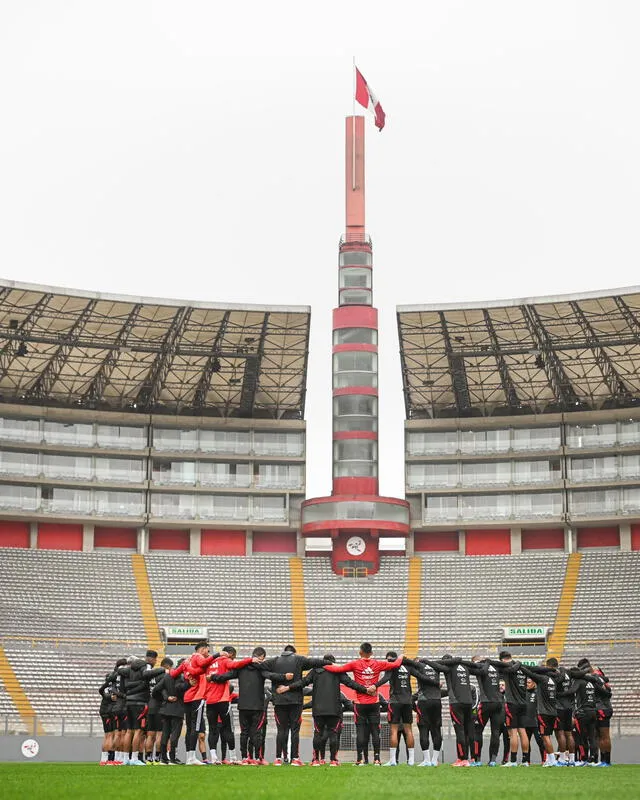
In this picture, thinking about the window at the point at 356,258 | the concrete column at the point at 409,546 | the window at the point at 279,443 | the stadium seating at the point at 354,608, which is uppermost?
the window at the point at 356,258

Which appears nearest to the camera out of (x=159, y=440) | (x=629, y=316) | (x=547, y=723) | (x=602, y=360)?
(x=547, y=723)

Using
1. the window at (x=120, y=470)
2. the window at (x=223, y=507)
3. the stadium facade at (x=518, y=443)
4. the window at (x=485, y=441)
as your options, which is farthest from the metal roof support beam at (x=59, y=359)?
the window at (x=485, y=441)

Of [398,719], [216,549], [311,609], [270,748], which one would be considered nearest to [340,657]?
[311,609]

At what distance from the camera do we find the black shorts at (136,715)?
2502 centimetres

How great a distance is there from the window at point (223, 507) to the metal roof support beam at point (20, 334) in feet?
38.4

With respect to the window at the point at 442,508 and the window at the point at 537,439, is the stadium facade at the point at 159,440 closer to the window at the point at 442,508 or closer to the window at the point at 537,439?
the window at the point at 442,508

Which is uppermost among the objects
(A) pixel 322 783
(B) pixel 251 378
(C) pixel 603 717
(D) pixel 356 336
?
(D) pixel 356 336

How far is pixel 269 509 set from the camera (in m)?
69.6

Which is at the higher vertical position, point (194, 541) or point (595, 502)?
point (595, 502)

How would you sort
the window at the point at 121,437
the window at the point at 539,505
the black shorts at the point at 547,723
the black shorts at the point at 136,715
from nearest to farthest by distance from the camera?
the black shorts at the point at 136,715
the black shorts at the point at 547,723
the window at the point at 539,505
the window at the point at 121,437

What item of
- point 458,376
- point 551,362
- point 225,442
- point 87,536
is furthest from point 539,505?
point 87,536

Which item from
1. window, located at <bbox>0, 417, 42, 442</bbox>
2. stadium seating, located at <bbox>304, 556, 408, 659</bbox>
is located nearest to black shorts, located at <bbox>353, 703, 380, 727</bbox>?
stadium seating, located at <bbox>304, 556, 408, 659</bbox>

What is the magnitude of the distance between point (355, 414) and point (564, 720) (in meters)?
41.4

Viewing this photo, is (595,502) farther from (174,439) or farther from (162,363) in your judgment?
(162,363)
